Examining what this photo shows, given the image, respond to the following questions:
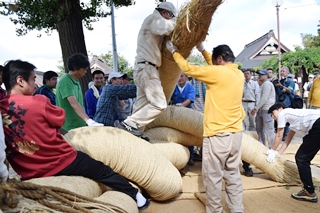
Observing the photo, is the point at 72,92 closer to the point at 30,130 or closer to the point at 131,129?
the point at 131,129

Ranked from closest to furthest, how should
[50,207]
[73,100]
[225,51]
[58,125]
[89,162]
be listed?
[50,207] → [58,125] → [89,162] → [225,51] → [73,100]

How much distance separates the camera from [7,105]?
1962 millimetres

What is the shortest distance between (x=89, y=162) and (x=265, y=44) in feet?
91.6

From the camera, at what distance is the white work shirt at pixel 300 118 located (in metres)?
3.47

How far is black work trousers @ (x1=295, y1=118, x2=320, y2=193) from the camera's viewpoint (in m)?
3.40

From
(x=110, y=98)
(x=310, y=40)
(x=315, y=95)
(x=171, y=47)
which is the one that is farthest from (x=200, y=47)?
(x=310, y=40)

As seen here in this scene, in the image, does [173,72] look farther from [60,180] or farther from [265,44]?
[265,44]

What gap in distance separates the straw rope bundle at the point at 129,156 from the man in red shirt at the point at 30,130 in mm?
508

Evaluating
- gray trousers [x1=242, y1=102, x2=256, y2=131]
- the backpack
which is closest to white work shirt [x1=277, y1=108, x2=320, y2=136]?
gray trousers [x1=242, y1=102, x2=256, y2=131]

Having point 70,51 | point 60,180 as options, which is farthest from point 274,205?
point 70,51

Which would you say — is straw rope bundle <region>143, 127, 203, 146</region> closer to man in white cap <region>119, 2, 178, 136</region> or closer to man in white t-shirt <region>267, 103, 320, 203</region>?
man in white cap <region>119, 2, 178, 136</region>

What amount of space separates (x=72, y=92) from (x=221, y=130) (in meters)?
1.78

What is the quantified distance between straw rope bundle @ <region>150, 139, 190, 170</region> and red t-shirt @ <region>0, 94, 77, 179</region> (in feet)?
5.58

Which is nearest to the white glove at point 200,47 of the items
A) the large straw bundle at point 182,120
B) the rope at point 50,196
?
the large straw bundle at point 182,120
